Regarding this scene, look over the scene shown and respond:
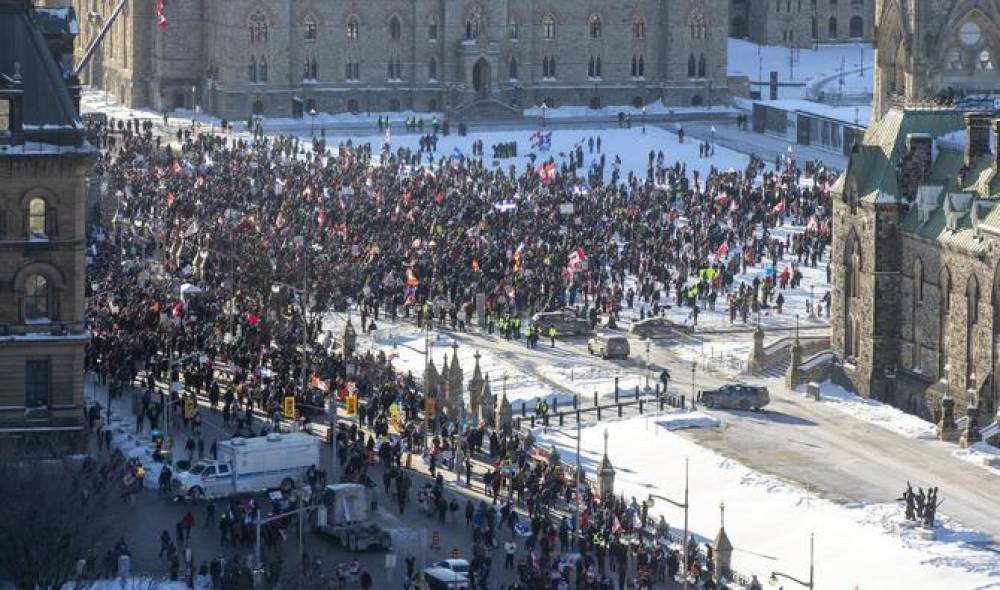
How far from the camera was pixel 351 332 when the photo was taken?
11094 centimetres

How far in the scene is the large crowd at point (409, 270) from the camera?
89000 millimetres

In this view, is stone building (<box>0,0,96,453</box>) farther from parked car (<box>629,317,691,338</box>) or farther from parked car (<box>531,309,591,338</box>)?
parked car (<box>629,317,691,338</box>)

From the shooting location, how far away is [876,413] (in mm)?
103375

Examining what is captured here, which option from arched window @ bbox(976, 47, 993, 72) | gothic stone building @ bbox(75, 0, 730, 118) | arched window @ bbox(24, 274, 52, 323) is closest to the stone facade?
arched window @ bbox(976, 47, 993, 72)

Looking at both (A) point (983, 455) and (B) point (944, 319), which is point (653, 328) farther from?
(A) point (983, 455)

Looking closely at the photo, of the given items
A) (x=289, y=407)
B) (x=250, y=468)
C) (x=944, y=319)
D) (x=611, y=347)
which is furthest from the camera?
(x=611, y=347)

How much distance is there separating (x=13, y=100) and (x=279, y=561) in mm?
17202

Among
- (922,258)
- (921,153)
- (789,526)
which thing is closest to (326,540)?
(789,526)

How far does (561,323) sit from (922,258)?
16.6 meters

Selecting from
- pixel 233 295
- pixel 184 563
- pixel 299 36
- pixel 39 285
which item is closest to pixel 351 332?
pixel 233 295

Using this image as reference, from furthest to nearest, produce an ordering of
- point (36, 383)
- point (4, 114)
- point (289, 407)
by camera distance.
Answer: point (289, 407) < point (36, 383) < point (4, 114)

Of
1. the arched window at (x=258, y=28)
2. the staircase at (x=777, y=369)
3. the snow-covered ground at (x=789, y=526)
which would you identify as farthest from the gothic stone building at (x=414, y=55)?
the snow-covered ground at (x=789, y=526)

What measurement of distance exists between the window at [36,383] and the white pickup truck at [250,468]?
451 centimetres

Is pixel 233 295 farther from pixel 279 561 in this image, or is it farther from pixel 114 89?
pixel 114 89
